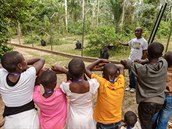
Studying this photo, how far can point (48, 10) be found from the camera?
24094 mm

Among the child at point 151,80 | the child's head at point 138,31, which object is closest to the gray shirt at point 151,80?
the child at point 151,80

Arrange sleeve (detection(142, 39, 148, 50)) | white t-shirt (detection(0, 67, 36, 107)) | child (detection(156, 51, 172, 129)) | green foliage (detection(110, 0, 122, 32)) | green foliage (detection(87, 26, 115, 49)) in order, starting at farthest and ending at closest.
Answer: green foliage (detection(110, 0, 122, 32)) < green foliage (detection(87, 26, 115, 49)) < sleeve (detection(142, 39, 148, 50)) < child (detection(156, 51, 172, 129)) < white t-shirt (detection(0, 67, 36, 107))

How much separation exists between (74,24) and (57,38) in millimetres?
7020

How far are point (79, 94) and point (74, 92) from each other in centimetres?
5

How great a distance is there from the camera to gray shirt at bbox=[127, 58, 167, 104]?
2.68m

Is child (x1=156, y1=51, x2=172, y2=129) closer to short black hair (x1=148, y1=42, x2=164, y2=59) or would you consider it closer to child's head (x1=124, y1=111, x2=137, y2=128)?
short black hair (x1=148, y1=42, x2=164, y2=59)

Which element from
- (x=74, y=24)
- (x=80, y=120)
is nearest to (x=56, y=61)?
(x=80, y=120)

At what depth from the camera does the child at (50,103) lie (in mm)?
2219

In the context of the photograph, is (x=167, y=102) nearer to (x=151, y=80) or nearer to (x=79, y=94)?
(x=151, y=80)

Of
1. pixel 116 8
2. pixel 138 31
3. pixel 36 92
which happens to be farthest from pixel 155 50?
pixel 116 8

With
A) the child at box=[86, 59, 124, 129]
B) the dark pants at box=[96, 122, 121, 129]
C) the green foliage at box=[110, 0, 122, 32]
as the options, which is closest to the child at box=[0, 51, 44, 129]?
the child at box=[86, 59, 124, 129]

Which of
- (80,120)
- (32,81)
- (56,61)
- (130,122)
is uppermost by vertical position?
(32,81)

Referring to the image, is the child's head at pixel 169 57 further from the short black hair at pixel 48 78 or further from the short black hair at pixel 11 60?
the short black hair at pixel 11 60

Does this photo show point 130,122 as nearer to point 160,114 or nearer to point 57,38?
point 160,114
